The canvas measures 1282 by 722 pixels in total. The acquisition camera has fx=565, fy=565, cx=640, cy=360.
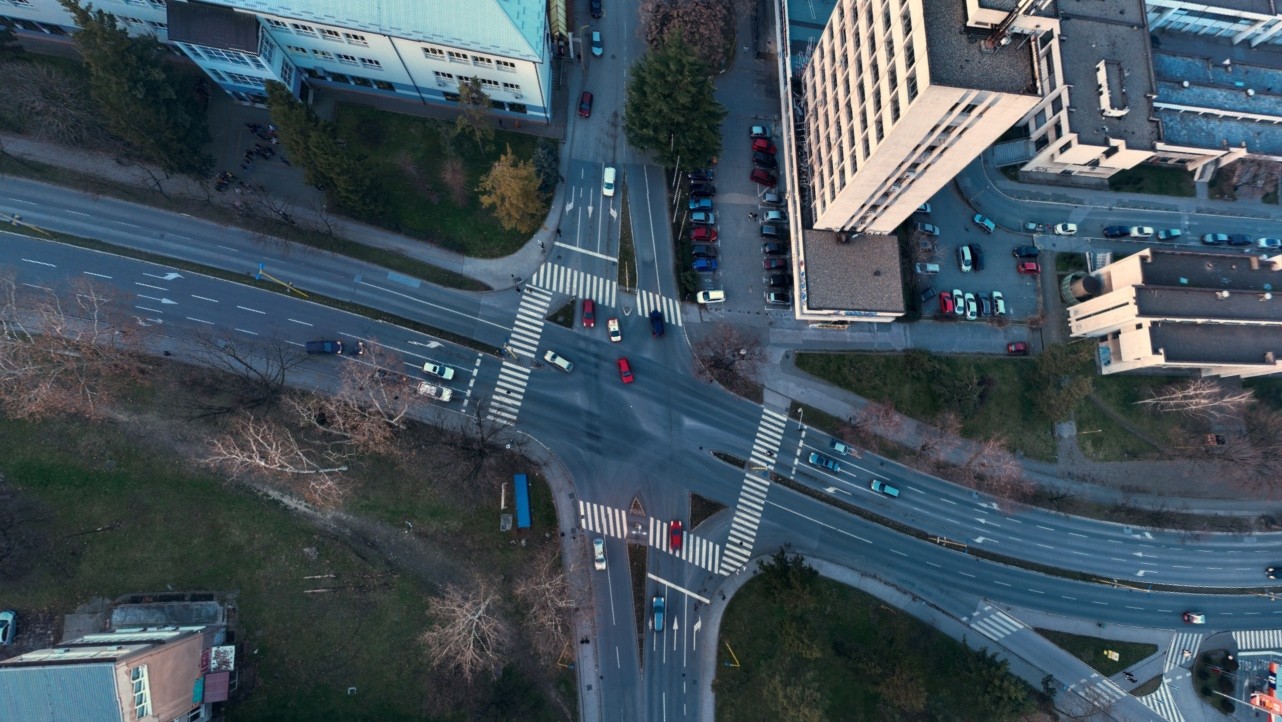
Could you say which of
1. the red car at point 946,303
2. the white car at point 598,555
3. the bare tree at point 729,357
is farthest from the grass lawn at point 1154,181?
the white car at point 598,555

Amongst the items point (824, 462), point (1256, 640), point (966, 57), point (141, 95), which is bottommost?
point (1256, 640)

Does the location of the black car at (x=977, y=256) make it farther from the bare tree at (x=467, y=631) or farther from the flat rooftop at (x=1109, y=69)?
the bare tree at (x=467, y=631)

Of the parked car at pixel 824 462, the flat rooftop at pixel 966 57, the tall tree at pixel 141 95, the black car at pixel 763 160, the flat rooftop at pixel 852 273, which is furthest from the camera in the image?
the black car at pixel 763 160

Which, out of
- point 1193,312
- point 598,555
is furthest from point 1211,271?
point 598,555

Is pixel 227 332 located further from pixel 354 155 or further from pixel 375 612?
pixel 375 612

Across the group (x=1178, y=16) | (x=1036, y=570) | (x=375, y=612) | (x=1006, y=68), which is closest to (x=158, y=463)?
(x=375, y=612)

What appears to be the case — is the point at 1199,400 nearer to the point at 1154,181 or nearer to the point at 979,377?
the point at 979,377

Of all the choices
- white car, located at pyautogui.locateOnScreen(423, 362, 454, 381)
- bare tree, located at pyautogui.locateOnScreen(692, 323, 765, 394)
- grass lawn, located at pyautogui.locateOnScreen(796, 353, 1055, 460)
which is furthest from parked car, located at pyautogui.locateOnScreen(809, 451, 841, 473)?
white car, located at pyautogui.locateOnScreen(423, 362, 454, 381)
